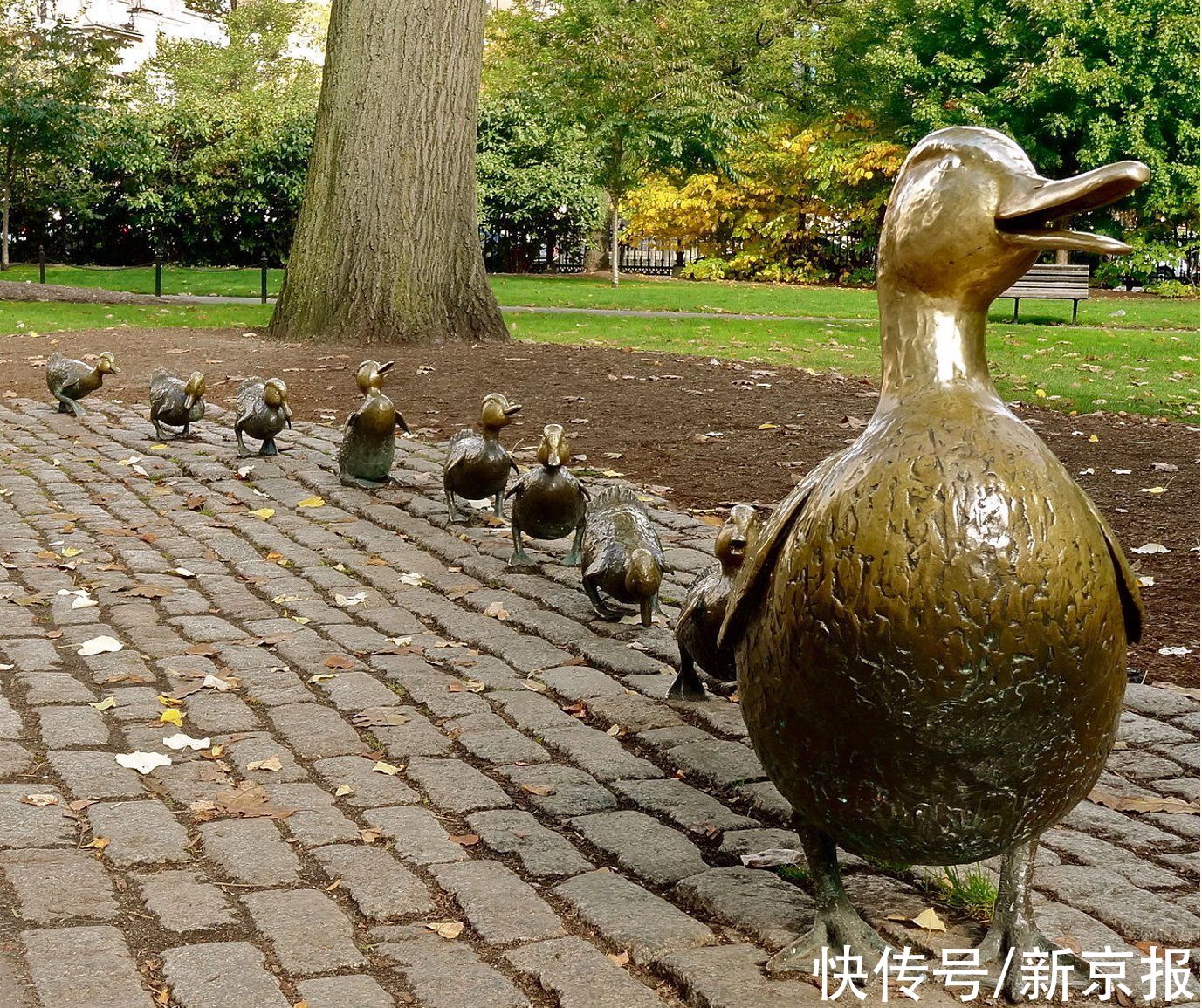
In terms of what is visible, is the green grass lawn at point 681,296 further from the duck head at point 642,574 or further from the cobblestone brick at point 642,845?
the cobblestone brick at point 642,845

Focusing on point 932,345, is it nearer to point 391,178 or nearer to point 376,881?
point 376,881

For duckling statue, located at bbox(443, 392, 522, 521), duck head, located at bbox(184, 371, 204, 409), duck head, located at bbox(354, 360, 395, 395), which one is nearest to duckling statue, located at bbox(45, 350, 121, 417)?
duck head, located at bbox(184, 371, 204, 409)

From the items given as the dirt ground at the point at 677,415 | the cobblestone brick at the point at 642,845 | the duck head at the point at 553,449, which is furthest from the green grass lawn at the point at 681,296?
the cobblestone brick at the point at 642,845

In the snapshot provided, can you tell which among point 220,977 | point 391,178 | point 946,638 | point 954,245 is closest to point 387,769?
point 220,977

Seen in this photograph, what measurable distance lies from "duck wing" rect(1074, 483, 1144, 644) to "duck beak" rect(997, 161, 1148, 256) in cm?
51

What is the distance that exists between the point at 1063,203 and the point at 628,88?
26.3 metres

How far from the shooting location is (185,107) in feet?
102

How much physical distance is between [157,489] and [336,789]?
4.90 metres

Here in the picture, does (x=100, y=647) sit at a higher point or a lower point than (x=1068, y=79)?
lower

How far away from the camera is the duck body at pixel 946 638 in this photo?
9.09 feet

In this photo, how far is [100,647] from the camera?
5.55m

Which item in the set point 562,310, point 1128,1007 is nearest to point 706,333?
point 562,310

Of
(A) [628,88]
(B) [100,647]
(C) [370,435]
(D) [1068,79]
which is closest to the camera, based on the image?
(B) [100,647]

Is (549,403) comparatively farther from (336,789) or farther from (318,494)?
(336,789)
